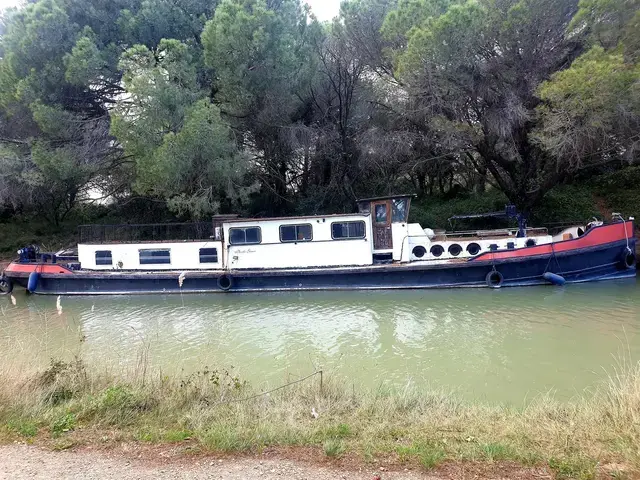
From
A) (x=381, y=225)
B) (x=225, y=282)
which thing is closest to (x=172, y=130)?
(x=225, y=282)

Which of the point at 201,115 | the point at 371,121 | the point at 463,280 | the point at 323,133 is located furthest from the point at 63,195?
the point at 463,280

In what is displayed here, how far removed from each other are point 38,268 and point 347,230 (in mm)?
10809

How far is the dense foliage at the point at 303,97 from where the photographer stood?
47.4 ft

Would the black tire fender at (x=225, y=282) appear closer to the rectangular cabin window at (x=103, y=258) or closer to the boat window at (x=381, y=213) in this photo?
the rectangular cabin window at (x=103, y=258)

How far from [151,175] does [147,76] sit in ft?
11.4

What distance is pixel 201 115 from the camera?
51.2ft

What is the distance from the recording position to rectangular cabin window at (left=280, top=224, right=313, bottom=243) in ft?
46.6

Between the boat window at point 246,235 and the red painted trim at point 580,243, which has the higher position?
the boat window at point 246,235

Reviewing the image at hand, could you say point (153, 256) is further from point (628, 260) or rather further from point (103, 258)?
point (628, 260)

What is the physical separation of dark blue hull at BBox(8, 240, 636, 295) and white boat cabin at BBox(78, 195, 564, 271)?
0.42 metres

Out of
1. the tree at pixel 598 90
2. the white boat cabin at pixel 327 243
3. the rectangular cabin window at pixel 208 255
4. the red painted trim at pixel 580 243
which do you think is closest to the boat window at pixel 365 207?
the white boat cabin at pixel 327 243

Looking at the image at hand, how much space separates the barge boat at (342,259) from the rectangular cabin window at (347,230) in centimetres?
3

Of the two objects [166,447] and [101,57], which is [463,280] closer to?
[166,447]

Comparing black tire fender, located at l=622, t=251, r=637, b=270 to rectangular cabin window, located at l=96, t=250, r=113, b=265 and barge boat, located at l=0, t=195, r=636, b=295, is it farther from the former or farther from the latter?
rectangular cabin window, located at l=96, t=250, r=113, b=265
